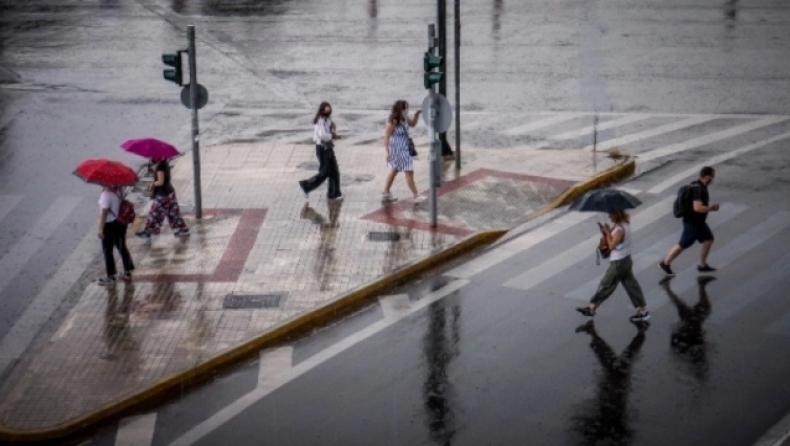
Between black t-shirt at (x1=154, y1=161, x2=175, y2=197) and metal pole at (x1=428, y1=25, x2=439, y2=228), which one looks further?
metal pole at (x1=428, y1=25, x2=439, y2=228)

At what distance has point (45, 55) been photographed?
31406mm

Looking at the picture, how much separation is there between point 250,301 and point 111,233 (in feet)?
6.81

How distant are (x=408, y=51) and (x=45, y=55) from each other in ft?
28.1

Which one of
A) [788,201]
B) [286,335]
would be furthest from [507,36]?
[286,335]

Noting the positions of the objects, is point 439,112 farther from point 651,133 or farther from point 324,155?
point 651,133

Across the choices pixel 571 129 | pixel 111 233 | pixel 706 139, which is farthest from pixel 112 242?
pixel 706 139

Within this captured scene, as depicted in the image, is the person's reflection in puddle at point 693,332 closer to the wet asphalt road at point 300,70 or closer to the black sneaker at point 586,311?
the wet asphalt road at point 300,70

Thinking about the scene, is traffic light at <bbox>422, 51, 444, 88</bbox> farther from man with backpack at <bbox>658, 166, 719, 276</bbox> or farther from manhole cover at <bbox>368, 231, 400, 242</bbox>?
man with backpack at <bbox>658, 166, 719, 276</bbox>

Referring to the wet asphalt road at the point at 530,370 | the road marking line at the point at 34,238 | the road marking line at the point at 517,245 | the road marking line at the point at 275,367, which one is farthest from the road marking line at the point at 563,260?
the road marking line at the point at 34,238

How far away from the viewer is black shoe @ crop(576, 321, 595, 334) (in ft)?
49.7

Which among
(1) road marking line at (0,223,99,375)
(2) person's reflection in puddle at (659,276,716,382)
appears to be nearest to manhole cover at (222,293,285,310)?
(1) road marking line at (0,223,99,375)

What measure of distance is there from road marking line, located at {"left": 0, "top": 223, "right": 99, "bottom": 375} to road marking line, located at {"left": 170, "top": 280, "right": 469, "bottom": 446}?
282 centimetres

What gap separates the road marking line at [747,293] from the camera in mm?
15609

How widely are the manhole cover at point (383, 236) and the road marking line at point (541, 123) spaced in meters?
6.61
